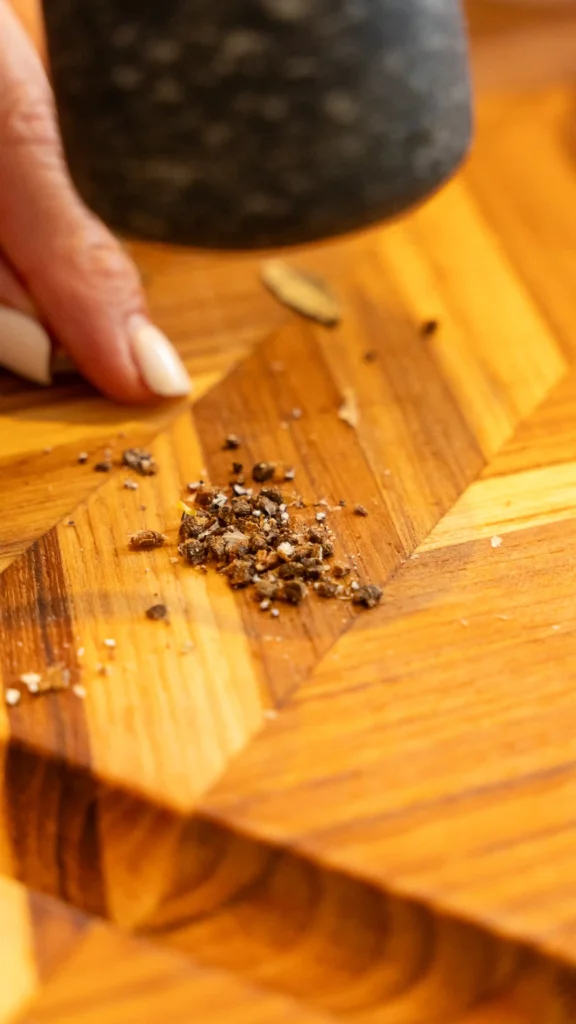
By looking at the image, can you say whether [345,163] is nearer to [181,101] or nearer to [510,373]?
[181,101]

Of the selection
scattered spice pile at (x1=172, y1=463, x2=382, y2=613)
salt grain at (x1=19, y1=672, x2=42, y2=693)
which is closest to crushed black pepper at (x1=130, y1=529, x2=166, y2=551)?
scattered spice pile at (x1=172, y1=463, x2=382, y2=613)

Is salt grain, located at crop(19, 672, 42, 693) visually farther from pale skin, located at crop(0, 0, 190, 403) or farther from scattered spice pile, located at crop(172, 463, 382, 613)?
pale skin, located at crop(0, 0, 190, 403)

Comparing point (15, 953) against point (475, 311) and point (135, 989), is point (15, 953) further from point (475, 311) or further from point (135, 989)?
point (475, 311)

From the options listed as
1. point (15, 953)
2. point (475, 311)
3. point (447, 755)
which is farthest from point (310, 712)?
point (475, 311)

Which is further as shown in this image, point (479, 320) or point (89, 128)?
point (479, 320)

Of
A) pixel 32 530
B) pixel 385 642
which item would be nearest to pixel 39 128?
pixel 32 530

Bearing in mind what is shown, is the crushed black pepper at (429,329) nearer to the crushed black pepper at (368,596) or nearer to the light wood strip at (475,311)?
the light wood strip at (475,311)
